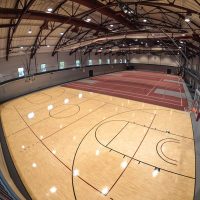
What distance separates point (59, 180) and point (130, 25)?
48.2 feet

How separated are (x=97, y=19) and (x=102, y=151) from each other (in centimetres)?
1704

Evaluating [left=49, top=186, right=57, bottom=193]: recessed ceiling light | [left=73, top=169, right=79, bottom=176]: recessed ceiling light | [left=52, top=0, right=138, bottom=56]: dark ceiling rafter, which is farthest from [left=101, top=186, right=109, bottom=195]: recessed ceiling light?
[left=52, top=0, right=138, bottom=56]: dark ceiling rafter

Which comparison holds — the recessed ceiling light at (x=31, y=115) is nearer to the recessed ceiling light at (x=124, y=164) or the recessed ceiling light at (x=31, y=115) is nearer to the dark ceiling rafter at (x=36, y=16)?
the dark ceiling rafter at (x=36, y=16)

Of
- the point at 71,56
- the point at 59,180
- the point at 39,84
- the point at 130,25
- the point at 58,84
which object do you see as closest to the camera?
the point at 59,180

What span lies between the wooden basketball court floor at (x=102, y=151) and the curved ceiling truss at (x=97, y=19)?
4652 mm

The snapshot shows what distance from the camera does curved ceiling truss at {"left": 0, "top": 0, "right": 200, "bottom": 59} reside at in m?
9.39

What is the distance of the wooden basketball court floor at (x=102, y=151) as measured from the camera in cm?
494

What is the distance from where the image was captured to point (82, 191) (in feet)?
15.9

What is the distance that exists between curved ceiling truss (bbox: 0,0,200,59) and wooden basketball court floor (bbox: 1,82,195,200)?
4.65m

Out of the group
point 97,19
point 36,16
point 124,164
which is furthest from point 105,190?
point 97,19

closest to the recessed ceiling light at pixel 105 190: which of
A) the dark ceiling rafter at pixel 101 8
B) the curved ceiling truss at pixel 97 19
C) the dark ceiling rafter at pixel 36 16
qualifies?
the curved ceiling truss at pixel 97 19

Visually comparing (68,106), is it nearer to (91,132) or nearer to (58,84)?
(91,132)

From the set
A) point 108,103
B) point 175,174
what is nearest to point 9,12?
point 108,103

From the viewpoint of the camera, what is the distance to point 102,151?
22.6 feet
